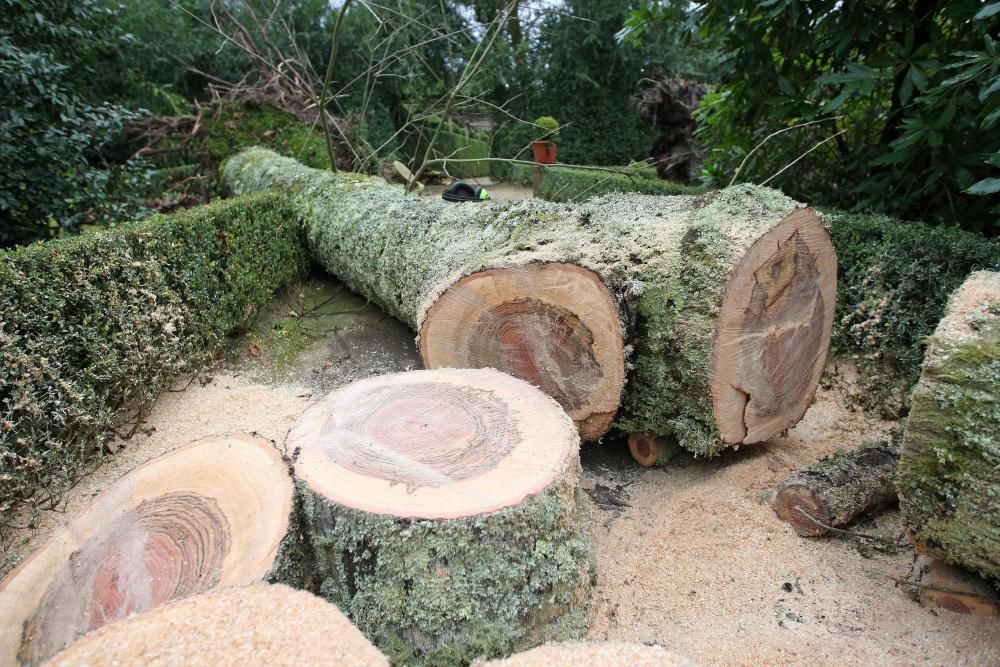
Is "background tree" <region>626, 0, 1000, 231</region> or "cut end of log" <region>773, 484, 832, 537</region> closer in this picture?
"cut end of log" <region>773, 484, 832, 537</region>

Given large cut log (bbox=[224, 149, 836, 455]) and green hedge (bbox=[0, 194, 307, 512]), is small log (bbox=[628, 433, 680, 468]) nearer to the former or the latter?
large cut log (bbox=[224, 149, 836, 455])

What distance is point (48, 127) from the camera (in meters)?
3.98

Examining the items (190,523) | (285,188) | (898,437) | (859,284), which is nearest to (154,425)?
(190,523)

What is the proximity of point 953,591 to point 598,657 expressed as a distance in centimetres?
143

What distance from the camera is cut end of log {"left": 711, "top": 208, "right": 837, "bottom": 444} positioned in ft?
7.84

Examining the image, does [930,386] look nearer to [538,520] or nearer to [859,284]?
[538,520]

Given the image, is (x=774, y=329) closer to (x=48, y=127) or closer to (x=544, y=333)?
(x=544, y=333)

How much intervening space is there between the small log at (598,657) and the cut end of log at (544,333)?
4.61ft

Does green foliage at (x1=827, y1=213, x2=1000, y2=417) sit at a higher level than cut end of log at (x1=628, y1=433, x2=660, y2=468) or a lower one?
higher

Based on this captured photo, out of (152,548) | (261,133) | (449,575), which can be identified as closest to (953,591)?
(449,575)

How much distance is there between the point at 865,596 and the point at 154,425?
3517 mm

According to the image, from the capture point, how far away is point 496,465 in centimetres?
167

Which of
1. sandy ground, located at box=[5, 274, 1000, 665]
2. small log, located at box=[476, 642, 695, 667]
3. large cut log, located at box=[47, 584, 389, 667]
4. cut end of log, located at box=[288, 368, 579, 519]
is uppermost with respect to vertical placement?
cut end of log, located at box=[288, 368, 579, 519]

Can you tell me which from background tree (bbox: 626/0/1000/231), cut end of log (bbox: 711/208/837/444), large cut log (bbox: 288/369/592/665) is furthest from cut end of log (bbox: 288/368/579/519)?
background tree (bbox: 626/0/1000/231)
